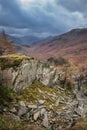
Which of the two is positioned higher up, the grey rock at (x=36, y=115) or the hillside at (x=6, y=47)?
the hillside at (x=6, y=47)

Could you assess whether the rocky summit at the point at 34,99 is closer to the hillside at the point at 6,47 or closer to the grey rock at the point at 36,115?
the grey rock at the point at 36,115

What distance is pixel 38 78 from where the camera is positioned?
3762 cm

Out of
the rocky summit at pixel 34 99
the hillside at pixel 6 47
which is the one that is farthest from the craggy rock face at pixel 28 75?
the hillside at pixel 6 47

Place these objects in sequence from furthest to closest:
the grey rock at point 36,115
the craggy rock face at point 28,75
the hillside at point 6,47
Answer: the hillside at point 6,47
the craggy rock face at point 28,75
the grey rock at point 36,115

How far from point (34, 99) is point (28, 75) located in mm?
3715

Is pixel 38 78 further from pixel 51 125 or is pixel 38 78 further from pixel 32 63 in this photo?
pixel 51 125

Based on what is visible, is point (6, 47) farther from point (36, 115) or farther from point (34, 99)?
point (36, 115)

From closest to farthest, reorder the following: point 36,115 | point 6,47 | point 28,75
A: point 36,115
point 28,75
point 6,47

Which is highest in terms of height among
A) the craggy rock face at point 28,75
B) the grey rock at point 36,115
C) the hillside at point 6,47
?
the hillside at point 6,47

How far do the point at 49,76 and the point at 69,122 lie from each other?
908cm

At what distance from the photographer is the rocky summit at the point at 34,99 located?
30.2m

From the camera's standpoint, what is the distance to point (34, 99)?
3275 centimetres

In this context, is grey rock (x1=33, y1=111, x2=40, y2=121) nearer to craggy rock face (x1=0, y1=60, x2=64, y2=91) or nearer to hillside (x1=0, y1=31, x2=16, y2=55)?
craggy rock face (x1=0, y1=60, x2=64, y2=91)

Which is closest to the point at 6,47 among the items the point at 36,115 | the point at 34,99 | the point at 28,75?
the point at 28,75
